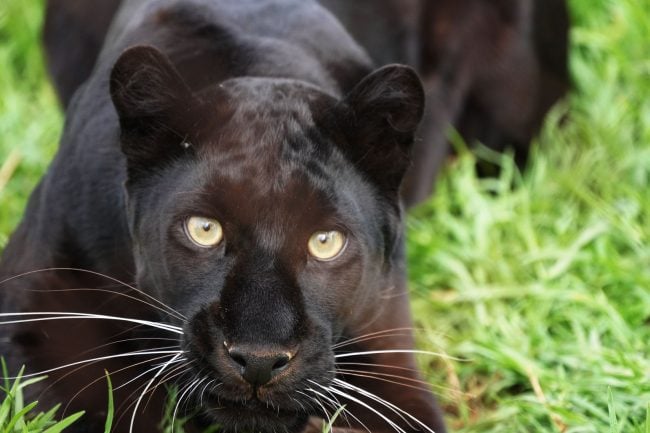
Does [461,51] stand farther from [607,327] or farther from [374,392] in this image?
[374,392]

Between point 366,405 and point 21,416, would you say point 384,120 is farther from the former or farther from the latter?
point 21,416

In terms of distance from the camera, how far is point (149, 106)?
102 inches

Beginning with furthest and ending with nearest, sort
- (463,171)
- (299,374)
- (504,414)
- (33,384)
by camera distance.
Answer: (463,171), (504,414), (33,384), (299,374)

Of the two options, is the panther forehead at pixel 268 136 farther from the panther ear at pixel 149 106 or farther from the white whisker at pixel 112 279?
the white whisker at pixel 112 279

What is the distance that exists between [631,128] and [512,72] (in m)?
0.50

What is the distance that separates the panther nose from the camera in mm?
2232

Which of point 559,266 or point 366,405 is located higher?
point 366,405

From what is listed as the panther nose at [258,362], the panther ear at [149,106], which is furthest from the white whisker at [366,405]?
the panther ear at [149,106]

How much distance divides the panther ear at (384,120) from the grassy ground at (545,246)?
73cm

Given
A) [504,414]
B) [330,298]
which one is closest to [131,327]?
[330,298]

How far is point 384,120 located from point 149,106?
0.53 m

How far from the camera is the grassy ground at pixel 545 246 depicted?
3156 mm

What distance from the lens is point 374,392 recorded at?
2.83 m

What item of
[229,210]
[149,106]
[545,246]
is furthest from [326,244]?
[545,246]
